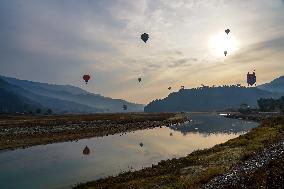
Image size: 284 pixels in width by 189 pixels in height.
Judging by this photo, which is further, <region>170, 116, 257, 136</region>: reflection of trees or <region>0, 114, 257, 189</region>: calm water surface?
<region>170, 116, 257, 136</region>: reflection of trees

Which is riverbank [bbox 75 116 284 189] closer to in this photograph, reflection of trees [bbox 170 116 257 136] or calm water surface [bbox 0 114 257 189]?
calm water surface [bbox 0 114 257 189]

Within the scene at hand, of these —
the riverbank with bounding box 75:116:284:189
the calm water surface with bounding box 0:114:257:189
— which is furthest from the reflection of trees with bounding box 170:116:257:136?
the riverbank with bounding box 75:116:284:189

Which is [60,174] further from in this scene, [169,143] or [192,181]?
[169,143]

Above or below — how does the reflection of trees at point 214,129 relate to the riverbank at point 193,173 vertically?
above

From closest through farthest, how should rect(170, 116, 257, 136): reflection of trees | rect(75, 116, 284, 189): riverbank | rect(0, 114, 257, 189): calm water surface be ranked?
rect(75, 116, 284, 189): riverbank, rect(0, 114, 257, 189): calm water surface, rect(170, 116, 257, 136): reflection of trees

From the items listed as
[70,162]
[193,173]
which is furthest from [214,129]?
[193,173]

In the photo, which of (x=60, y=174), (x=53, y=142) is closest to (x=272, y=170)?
(x=60, y=174)

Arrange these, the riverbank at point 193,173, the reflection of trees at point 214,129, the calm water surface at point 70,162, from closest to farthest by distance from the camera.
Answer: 1. the riverbank at point 193,173
2. the calm water surface at point 70,162
3. the reflection of trees at point 214,129

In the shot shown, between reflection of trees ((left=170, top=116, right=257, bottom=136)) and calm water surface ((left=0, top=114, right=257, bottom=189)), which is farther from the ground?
reflection of trees ((left=170, top=116, right=257, bottom=136))

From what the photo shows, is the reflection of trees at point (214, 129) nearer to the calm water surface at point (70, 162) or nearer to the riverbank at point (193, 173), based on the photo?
the calm water surface at point (70, 162)

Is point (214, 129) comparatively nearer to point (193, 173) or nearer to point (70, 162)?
point (70, 162)

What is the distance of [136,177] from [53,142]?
164 feet

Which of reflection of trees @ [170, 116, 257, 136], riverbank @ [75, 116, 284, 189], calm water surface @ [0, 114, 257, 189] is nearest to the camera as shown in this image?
riverbank @ [75, 116, 284, 189]

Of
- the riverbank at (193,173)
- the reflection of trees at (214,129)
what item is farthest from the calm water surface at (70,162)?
the reflection of trees at (214,129)
